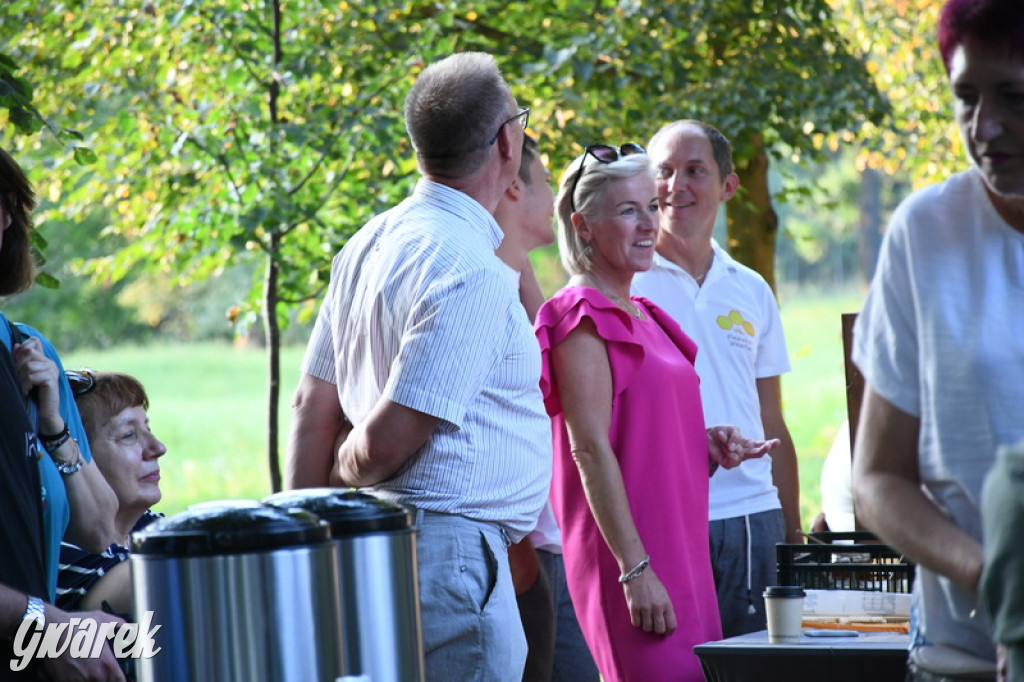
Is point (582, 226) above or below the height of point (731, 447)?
above

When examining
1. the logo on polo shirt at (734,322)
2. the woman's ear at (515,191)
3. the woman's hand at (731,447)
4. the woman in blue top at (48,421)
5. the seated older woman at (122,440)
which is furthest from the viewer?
the logo on polo shirt at (734,322)

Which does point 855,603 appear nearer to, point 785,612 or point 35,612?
point 785,612

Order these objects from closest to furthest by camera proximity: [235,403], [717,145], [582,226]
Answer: [582,226] → [717,145] → [235,403]

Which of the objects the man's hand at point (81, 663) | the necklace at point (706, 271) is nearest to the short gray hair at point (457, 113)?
the man's hand at point (81, 663)

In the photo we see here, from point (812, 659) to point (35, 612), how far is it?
5.42ft

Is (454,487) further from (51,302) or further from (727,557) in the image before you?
(51,302)

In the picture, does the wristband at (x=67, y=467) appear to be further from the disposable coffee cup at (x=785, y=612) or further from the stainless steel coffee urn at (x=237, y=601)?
the disposable coffee cup at (x=785, y=612)

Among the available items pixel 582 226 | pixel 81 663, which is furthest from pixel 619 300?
pixel 81 663

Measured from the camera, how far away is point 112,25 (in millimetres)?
6590

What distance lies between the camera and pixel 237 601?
2.08m

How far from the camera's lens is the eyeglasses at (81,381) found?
3.48 meters

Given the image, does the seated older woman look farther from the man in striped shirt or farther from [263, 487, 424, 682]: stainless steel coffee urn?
[263, 487, 424, 682]: stainless steel coffee urn

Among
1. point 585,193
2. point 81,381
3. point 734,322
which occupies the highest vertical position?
point 585,193

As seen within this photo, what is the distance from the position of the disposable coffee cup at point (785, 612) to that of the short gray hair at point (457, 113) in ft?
4.14
